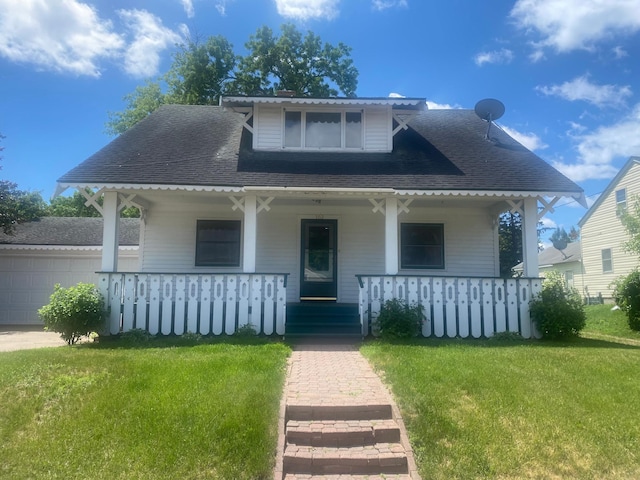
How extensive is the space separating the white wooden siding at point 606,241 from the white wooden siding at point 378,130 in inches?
669

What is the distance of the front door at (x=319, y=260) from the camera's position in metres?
11.3

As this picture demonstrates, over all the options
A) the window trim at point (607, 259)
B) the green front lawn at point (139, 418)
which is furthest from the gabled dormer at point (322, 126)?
the window trim at point (607, 259)

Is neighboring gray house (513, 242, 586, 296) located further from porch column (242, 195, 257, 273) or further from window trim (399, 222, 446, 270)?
porch column (242, 195, 257, 273)

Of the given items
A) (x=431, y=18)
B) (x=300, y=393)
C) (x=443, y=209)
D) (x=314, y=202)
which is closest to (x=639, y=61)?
(x=431, y=18)

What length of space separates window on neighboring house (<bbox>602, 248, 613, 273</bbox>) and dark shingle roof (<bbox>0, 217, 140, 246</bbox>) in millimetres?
24518

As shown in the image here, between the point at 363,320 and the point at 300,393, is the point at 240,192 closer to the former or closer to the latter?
the point at 363,320

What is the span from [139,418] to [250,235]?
5259 mm

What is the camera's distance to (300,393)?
5254 millimetres

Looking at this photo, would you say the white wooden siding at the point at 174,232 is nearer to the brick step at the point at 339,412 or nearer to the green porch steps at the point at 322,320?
the green porch steps at the point at 322,320

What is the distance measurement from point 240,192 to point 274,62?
1704 cm

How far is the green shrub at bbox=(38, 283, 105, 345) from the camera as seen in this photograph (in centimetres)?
822

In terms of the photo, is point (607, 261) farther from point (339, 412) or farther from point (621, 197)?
point (339, 412)

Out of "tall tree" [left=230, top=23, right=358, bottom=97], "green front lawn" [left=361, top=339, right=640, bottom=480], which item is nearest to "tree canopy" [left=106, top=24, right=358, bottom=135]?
"tall tree" [left=230, top=23, right=358, bottom=97]

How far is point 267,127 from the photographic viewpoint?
11367 millimetres
